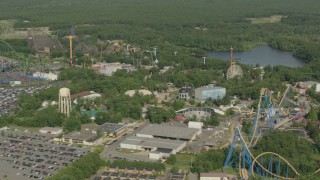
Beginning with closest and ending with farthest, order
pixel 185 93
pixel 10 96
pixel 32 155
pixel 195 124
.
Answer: pixel 32 155, pixel 195 124, pixel 185 93, pixel 10 96

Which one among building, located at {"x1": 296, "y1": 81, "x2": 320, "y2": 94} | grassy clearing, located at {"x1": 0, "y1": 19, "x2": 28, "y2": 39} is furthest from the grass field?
grassy clearing, located at {"x1": 0, "y1": 19, "x2": 28, "y2": 39}

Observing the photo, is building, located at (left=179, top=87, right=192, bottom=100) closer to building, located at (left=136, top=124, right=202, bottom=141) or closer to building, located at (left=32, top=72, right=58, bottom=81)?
building, located at (left=136, top=124, right=202, bottom=141)

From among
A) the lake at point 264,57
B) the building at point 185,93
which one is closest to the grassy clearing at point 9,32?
the lake at point 264,57

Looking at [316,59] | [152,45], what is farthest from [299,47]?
[152,45]

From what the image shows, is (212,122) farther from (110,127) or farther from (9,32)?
(9,32)

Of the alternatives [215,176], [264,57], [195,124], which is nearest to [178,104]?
[195,124]

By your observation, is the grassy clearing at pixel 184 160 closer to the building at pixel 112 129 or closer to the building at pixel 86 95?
the building at pixel 112 129

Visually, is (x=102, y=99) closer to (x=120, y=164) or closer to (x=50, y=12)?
(x=120, y=164)
